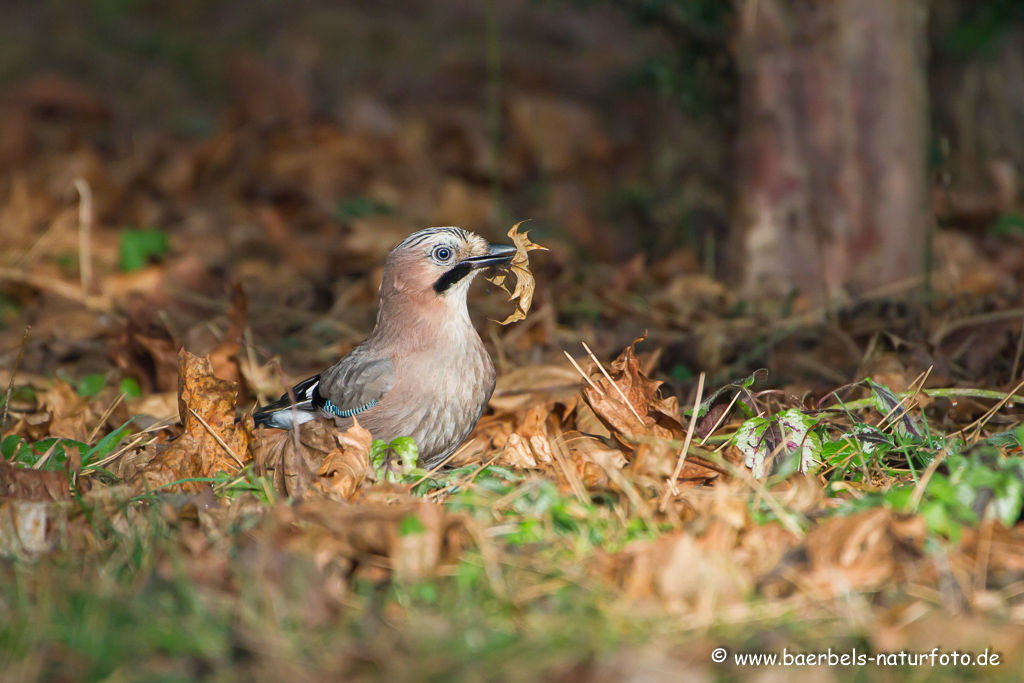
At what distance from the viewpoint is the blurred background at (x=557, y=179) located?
4.95 meters

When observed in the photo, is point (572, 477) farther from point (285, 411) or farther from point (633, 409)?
point (285, 411)

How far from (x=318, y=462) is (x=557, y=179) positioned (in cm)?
527

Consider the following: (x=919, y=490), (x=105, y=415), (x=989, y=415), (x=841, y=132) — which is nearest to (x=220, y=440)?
(x=105, y=415)

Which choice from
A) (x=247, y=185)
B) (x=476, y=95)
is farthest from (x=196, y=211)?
(x=476, y=95)

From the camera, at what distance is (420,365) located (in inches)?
142

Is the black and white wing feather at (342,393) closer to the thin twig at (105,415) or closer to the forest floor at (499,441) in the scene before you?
the forest floor at (499,441)

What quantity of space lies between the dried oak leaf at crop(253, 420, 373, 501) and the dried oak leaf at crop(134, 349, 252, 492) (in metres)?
0.16

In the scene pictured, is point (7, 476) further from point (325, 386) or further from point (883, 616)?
point (883, 616)

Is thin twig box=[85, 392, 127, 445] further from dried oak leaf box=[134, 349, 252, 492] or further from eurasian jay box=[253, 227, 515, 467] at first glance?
eurasian jay box=[253, 227, 515, 467]

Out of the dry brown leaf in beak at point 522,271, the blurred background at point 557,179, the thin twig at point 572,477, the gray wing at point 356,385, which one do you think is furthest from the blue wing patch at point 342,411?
the thin twig at point 572,477

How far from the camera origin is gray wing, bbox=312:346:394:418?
3.63 m

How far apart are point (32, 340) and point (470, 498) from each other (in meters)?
3.33

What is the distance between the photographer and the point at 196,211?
293 inches

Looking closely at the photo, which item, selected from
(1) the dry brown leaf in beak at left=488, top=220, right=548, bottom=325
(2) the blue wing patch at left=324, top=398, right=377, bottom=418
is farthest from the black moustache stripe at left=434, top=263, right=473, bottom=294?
(2) the blue wing patch at left=324, top=398, right=377, bottom=418
